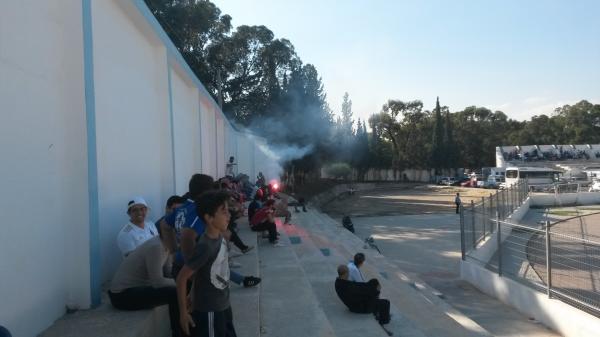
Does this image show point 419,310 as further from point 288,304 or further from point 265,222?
point 265,222

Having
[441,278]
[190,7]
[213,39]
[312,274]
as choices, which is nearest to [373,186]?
[213,39]

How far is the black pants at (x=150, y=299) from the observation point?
139 inches

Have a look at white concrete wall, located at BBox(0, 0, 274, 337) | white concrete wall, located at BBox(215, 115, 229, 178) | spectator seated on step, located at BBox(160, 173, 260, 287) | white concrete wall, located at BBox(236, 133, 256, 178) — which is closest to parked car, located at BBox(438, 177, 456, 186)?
white concrete wall, located at BBox(236, 133, 256, 178)

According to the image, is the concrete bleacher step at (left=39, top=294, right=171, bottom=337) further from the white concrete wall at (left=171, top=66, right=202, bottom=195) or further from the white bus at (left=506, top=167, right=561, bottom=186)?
the white bus at (left=506, top=167, right=561, bottom=186)

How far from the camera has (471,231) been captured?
11180mm

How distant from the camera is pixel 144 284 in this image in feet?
12.0

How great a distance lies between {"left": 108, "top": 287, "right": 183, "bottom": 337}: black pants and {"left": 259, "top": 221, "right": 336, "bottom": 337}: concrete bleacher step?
3.97 feet

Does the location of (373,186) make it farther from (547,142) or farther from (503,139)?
(547,142)

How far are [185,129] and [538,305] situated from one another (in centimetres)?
742

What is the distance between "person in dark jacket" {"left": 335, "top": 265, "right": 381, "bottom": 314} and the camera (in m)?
5.75

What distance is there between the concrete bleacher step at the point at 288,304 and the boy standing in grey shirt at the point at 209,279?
1719mm

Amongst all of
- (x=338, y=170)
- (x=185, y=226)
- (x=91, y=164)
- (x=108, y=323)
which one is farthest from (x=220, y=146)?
(x=338, y=170)

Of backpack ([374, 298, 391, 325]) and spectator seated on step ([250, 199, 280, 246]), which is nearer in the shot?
backpack ([374, 298, 391, 325])

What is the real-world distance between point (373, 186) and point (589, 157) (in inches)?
1155
